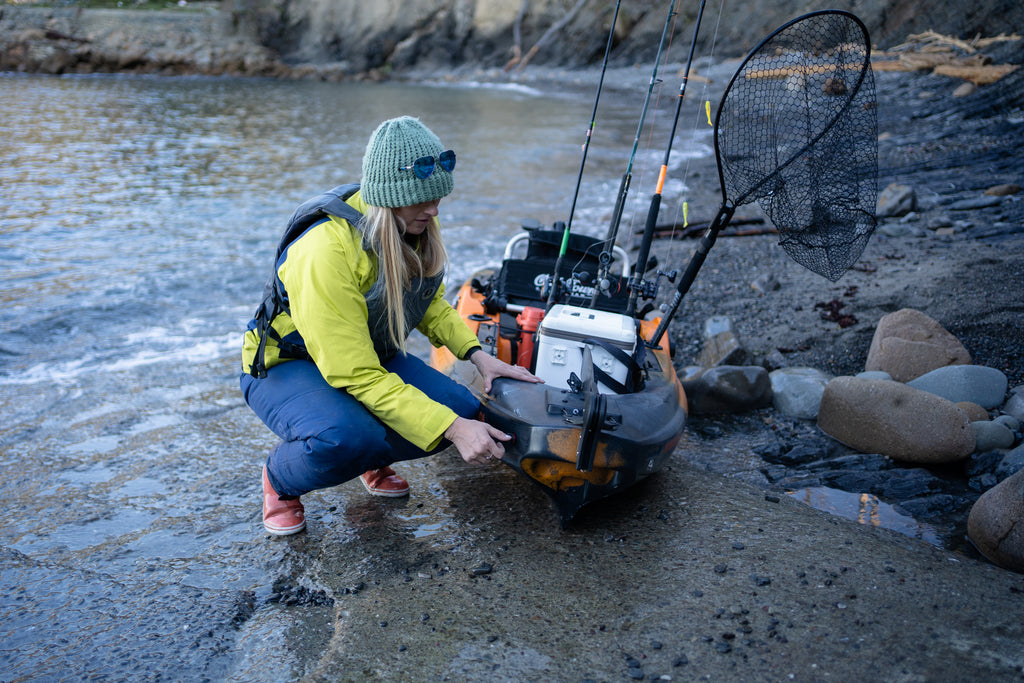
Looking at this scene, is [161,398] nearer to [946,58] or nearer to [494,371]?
[494,371]

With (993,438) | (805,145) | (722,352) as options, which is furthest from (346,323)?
(993,438)

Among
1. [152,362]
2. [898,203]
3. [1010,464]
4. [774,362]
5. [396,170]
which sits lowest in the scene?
[152,362]

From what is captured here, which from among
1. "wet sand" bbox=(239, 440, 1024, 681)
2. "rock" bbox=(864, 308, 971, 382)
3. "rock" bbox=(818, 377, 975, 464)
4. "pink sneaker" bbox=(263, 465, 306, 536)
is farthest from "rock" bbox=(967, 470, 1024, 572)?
"pink sneaker" bbox=(263, 465, 306, 536)

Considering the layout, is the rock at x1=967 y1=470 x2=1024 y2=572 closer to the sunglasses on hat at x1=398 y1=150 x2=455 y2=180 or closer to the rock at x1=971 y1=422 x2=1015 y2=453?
the rock at x1=971 y1=422 x2=1015 y2=453

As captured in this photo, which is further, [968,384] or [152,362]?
[152,362]

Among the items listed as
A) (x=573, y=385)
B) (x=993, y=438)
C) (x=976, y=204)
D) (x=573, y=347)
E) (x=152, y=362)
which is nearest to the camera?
(x=573, y=385)

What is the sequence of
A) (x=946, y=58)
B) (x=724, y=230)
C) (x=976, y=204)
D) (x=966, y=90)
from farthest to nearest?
(x=946, y=58), (x=966, y=90), (x=724, y=230), (x=976, y=204)

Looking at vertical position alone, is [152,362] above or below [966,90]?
below

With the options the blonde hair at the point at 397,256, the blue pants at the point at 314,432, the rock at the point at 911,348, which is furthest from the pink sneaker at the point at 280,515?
the rock at the point at 911,348

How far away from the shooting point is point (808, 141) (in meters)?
4.17

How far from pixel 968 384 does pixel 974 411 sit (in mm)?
251

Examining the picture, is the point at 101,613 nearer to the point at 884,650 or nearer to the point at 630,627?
the point at 630,627

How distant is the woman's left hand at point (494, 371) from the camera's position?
3.48 m

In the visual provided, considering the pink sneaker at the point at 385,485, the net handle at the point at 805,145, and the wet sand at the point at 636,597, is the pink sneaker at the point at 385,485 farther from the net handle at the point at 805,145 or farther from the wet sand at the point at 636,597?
the net handle at the point at 805,145
